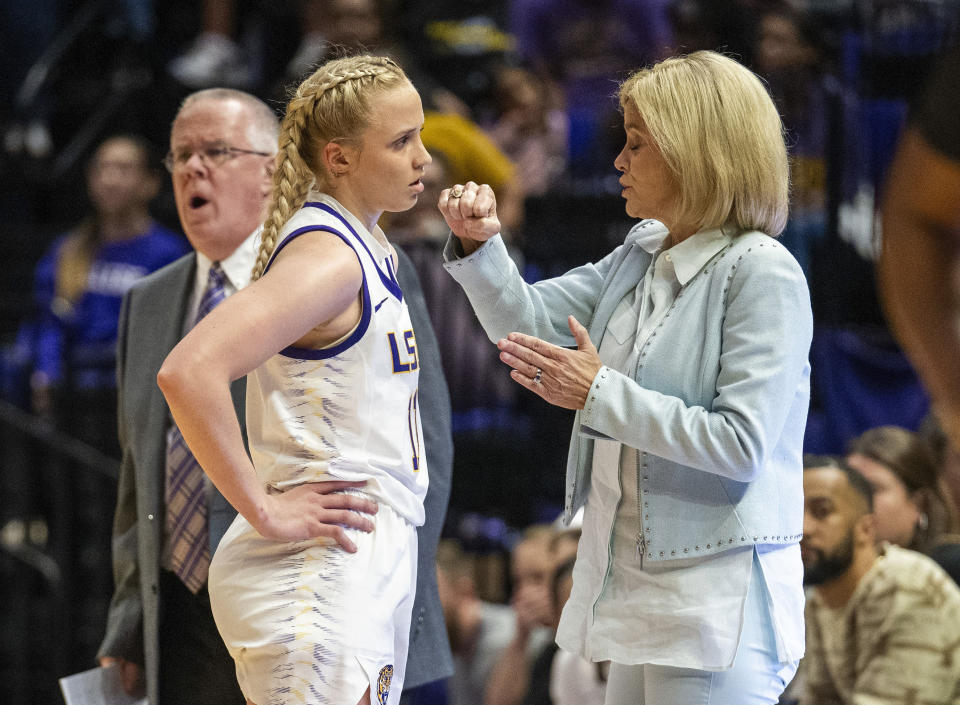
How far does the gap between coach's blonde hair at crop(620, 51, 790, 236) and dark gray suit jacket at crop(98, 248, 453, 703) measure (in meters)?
0.79

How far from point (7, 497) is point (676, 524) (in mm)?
3795

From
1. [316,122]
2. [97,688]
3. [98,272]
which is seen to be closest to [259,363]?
[316,122]

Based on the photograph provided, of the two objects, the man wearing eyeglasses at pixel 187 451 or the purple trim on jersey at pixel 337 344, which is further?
the man wearing eyeglasses at pixel 187 451

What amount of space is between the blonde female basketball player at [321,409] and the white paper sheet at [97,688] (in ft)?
2.23

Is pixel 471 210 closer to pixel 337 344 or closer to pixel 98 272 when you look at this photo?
pixel 337 344

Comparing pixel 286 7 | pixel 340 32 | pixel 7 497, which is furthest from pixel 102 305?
pixel 286 7

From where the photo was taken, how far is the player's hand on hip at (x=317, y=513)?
2.00m

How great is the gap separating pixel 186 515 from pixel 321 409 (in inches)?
31.4

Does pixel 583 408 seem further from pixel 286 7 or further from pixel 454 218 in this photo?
pixel 286 7

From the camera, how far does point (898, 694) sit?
3051 mm

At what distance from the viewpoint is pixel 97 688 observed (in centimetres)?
270

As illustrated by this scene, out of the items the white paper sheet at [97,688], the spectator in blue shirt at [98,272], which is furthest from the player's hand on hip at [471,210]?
the spectator in blue shirt at [98,272]

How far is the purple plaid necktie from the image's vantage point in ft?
8.79

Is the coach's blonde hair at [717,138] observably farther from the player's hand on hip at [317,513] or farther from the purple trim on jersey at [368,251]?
the player's hand on hip at [317,513]
